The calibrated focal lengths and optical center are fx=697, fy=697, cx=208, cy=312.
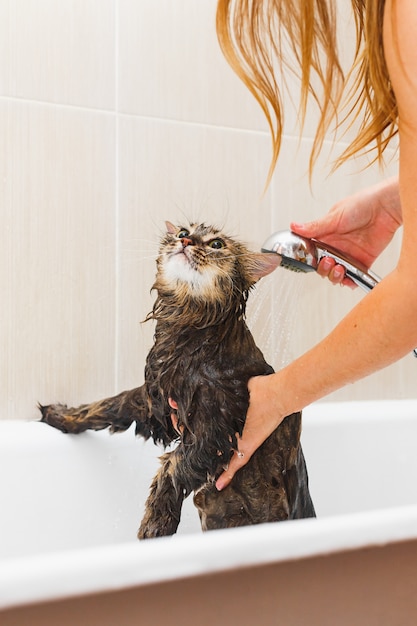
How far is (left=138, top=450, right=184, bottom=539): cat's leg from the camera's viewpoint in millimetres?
1114

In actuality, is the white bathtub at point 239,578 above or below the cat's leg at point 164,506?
above

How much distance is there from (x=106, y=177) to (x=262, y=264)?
0.62 meters

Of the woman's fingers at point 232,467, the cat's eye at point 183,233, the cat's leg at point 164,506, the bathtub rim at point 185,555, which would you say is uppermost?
the cat's eye at point 183,233

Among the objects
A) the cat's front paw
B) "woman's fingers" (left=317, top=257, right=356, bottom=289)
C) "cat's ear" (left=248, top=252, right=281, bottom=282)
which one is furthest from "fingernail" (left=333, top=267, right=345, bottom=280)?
Answer: the cat's front paw

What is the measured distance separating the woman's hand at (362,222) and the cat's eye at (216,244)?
→ 24 cm

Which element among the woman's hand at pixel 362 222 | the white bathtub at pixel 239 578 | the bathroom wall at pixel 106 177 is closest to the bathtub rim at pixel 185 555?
the white bathtub at pixel 239 578

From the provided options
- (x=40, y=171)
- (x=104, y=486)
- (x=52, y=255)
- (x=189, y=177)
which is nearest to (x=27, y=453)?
(x=104, y=486)

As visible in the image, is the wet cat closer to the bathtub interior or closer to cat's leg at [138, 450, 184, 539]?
cat's leg at [138, 450, 184, 539]

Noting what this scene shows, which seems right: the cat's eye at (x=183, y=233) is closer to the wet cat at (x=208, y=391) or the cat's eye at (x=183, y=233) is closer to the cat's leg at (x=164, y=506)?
the wet cat at (x=208, y=391)

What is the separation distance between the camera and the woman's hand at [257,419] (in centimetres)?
106

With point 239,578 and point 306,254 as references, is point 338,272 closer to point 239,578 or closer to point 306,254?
point 306,254

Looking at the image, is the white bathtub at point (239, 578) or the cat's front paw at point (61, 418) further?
the cat's front paw at point (61, 418)

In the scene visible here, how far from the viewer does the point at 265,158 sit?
1849 mm

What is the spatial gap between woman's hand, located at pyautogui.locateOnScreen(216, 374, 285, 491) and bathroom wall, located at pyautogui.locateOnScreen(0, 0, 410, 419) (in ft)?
1.91
